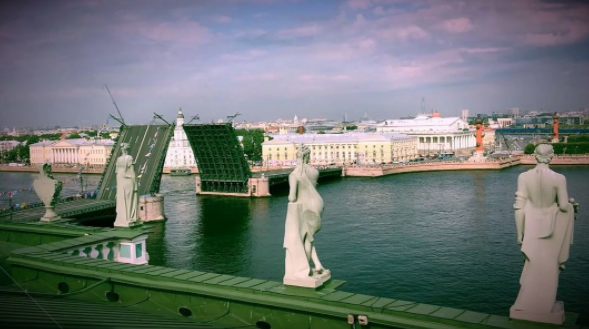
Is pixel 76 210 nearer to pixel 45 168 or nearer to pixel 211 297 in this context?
pixel 45 168

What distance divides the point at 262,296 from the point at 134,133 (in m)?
21.5

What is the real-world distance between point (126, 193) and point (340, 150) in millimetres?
43723

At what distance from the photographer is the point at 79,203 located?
72.1 ft

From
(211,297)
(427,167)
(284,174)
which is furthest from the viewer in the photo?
(427,167)

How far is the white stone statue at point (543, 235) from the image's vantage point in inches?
126

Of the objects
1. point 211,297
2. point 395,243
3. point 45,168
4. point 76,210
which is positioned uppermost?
point 45,168

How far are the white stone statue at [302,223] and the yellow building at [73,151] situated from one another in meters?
49.7

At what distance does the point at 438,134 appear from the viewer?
6209 centimetres

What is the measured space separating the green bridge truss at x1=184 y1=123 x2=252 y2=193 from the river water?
4.71 ft

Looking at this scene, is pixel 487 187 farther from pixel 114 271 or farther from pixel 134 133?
pixel 114 271

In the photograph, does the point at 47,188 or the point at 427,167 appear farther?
the point at 427,167

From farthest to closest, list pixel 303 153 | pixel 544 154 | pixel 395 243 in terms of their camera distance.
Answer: pixel 395 243 → pixel 303 153 → pixel 544 154

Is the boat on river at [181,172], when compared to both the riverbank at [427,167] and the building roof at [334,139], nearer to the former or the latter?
the building roof at [334,139]

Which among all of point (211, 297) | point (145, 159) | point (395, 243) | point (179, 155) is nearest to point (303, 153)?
point (211, 297)
